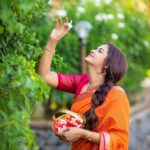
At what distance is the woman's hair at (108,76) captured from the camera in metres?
3.66

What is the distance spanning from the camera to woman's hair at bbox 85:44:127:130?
3.66 metres

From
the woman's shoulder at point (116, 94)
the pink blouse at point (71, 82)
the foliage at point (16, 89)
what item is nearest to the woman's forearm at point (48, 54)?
the pink blouse at point (71, 82)

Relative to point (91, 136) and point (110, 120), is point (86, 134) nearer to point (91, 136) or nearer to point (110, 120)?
point (91, 136)

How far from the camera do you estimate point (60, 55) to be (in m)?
8.05

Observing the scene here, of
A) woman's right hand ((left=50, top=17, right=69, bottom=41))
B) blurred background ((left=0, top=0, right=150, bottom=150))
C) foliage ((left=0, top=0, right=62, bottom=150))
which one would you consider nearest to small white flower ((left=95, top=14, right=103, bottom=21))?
blurred background ((left=0, top=0, right=150, bottom=150))

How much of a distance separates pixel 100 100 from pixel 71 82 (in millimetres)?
371

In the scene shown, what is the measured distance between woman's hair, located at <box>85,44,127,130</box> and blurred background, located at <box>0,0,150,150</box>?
12.5 inches

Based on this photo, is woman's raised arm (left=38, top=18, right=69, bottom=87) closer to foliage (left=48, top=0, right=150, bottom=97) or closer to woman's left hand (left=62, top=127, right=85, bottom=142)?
woman's left hand (left=62, top=127, right=85, bottom=142)

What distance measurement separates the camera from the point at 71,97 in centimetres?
829

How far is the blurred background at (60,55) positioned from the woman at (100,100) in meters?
0.13

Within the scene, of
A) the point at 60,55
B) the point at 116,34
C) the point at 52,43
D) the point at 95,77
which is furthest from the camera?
the point at 116,34

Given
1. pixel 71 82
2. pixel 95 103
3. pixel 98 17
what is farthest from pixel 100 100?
pixel 98 17

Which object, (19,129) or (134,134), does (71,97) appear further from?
(19,129)

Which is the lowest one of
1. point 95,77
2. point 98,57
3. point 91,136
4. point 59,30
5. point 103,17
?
point 103,17
